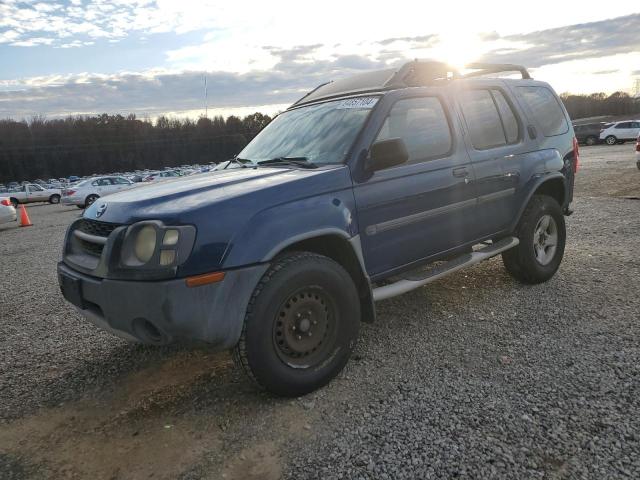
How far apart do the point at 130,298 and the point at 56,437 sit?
101 cm

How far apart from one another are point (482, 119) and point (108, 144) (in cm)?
10391

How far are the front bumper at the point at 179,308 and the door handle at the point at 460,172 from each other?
1.94m

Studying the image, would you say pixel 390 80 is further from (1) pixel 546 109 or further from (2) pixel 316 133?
(1) pixel 546 109

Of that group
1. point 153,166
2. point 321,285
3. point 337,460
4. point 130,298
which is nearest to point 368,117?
point 321,285

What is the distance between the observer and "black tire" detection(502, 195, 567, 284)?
15.3 feet

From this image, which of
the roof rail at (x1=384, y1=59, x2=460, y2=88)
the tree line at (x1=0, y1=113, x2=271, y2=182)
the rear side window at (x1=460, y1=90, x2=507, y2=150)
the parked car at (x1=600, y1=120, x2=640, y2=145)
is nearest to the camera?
the roof rail at (x1=384, y1=59, x2=460, y2=88)

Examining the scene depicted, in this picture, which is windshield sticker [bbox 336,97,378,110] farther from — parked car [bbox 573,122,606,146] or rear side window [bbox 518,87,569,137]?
parked car [bbox 573,122,606,146]

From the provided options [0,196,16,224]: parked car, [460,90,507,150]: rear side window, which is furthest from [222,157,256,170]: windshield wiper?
[0,196,16,224]: parked car

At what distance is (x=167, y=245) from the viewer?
262 centimetres

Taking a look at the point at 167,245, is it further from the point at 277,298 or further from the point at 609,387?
the point at 609,387

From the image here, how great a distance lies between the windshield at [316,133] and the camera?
11.6 ft

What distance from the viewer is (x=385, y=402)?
2.96m

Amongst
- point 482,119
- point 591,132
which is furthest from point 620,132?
point 482,119

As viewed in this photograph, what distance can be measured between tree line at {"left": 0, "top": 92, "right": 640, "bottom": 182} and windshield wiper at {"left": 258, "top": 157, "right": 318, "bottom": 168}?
86.4m
